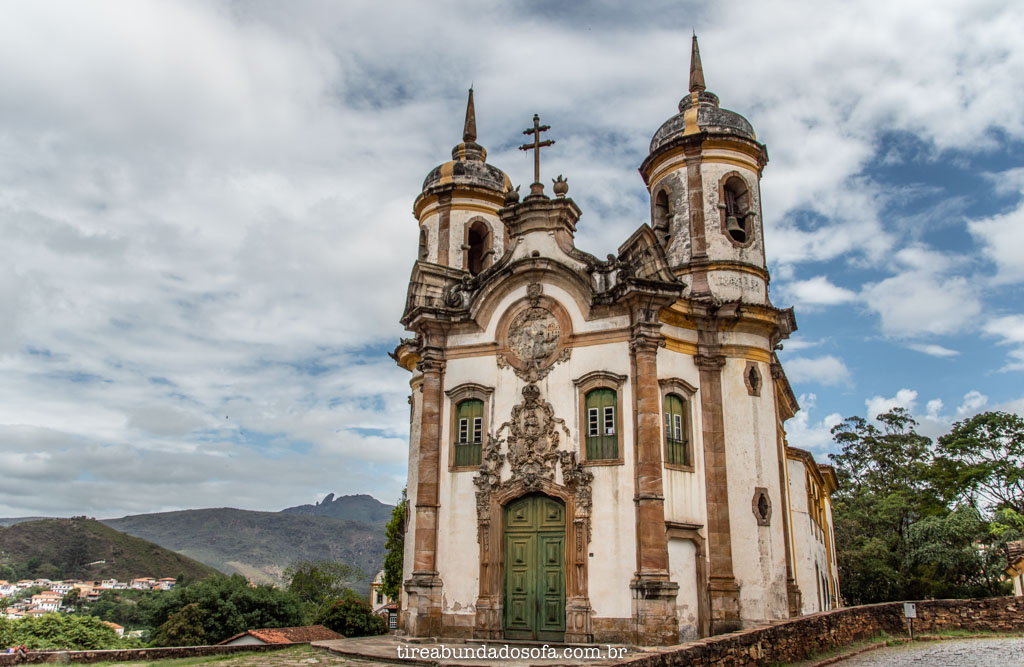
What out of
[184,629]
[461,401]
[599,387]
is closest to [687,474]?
[599,387]

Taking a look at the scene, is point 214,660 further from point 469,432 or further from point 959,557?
point 959,557

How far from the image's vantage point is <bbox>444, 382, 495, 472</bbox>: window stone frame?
19.1 m

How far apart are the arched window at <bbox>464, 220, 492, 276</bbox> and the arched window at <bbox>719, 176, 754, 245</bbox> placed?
6.82 metres

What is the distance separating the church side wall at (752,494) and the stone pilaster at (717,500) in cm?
21

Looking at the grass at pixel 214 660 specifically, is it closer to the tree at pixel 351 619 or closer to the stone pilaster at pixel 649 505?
the tree at pixel 351 619

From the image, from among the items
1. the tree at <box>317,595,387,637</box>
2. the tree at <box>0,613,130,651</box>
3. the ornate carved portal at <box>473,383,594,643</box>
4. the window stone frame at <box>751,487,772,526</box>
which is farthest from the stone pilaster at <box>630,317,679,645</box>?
the tree at <box>0,613,130,651</box>

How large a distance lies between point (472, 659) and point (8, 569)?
348 ft

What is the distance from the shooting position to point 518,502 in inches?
724

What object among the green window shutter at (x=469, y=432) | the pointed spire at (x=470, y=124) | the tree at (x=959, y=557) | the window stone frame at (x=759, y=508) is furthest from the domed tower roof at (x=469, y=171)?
the tree at (x=959, y=557)

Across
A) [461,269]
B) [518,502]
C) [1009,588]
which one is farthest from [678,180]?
[1009,588]

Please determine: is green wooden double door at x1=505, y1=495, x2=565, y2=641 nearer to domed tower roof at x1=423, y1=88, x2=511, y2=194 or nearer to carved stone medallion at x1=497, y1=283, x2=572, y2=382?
carved stone medallion at x1=497, y1=283, x2=572, y2=382

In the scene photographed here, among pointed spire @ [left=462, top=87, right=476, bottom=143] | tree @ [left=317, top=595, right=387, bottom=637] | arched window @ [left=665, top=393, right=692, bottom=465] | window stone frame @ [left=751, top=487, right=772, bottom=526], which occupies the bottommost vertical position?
tree @ [left=317, top=595, right=387, bottom=637]

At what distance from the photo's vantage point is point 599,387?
720 inches

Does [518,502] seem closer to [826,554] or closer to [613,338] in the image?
[613,338]
